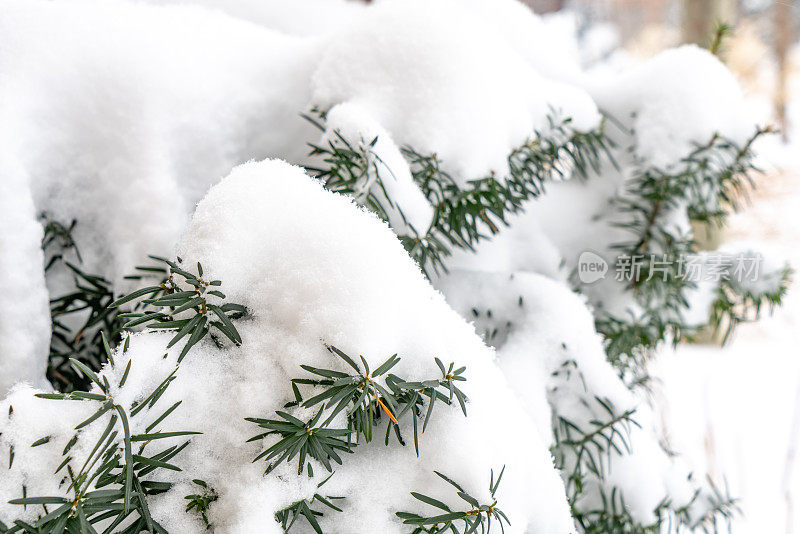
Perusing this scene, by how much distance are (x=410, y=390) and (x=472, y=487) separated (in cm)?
6

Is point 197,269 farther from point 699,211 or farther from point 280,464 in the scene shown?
point 699,211

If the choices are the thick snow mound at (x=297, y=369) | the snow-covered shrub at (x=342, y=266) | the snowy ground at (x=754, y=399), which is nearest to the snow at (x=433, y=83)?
the snow-covered shrub at (x=342, y=266)

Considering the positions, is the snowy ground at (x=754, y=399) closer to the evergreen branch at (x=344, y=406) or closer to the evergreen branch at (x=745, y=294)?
the evergreen branch at (x=745, y=294)

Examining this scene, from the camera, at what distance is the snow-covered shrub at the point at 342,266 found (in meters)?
0.29

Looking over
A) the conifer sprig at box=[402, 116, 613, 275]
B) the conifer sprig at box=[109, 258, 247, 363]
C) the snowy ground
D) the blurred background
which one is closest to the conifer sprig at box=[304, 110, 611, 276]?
the conifer sprig at box=[402, 116, 613, 275]

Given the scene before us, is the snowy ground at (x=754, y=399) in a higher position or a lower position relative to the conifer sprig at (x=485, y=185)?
lower

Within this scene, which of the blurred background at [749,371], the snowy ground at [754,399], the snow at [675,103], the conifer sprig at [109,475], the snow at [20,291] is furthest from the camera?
the snowy ground at [754,399]

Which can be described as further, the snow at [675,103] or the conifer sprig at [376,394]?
the snow at [675,103]

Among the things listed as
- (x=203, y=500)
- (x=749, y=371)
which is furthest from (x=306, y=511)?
(x=749, y=371)

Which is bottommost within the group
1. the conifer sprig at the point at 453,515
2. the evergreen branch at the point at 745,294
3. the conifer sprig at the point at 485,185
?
the conifer sprig at the point at 453,515

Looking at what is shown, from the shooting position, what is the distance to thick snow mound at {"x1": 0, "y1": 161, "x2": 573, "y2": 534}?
29cm

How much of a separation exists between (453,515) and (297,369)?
0.38 ft

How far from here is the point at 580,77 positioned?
0.67 metres

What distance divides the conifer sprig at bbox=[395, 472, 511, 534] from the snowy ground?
141 cm
